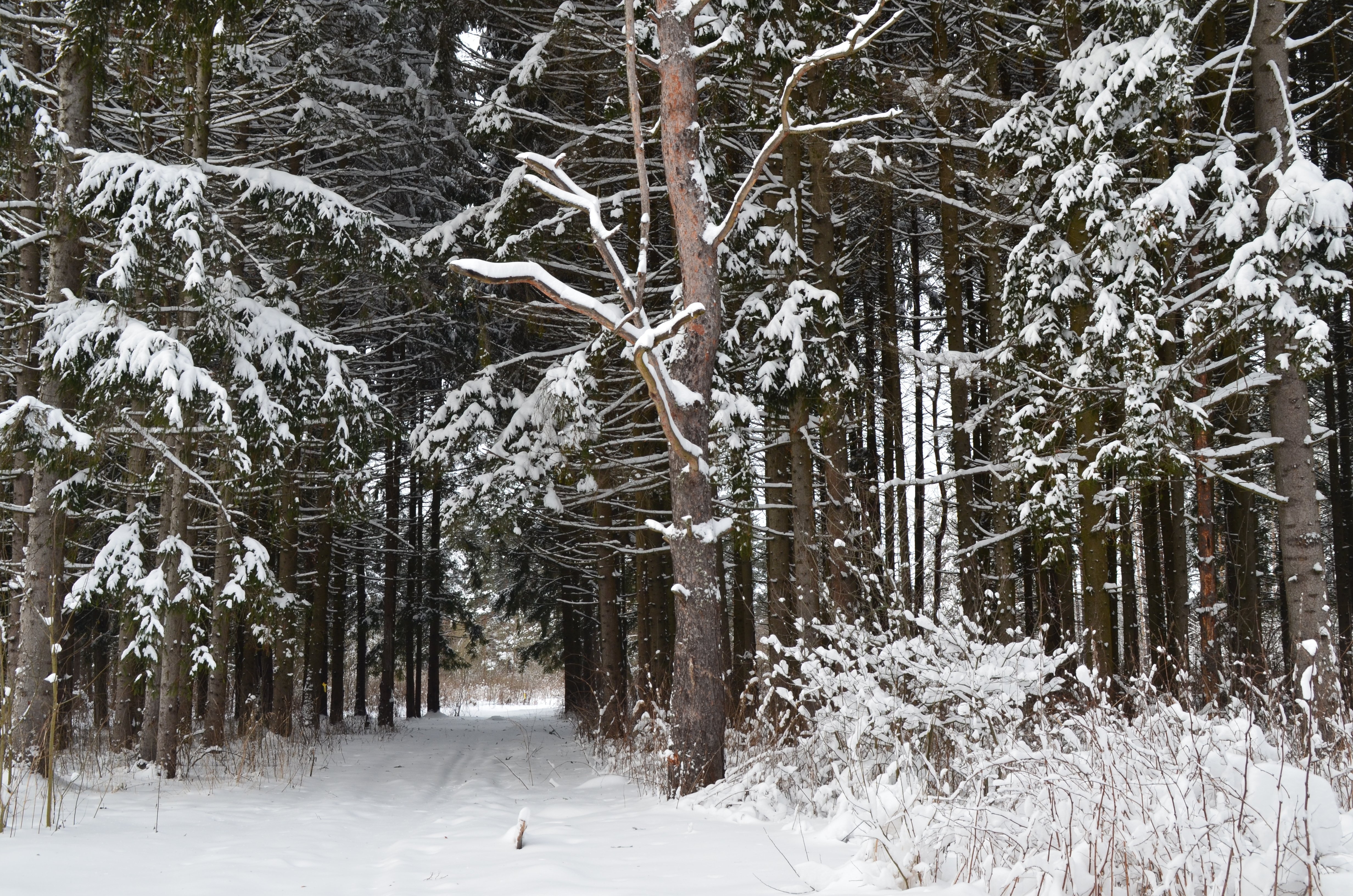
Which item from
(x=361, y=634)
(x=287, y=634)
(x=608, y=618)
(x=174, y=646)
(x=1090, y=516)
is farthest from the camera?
(x=361, y=634)

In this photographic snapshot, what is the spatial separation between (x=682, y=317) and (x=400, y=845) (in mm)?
3656

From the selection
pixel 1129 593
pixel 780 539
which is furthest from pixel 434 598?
pixel 1129 593

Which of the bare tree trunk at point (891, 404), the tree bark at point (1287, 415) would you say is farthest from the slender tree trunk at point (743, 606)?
the tree bark at point (1287, 415)

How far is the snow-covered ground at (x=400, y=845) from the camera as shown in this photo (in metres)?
3.75

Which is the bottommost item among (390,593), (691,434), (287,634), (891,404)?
(287,634)

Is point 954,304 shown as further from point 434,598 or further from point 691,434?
point 434,598

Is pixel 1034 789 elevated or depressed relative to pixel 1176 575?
depressed

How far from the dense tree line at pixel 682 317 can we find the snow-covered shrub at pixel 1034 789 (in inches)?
15.8

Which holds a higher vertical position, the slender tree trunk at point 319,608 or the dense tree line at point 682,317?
the dense tree line at point 682,317

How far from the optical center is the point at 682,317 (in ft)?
17.4

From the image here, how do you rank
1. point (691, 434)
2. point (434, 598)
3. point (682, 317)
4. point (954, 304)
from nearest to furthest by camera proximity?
1. point (682, 317)
2. point (691, 434)
3. point (954, 304)
4. point (434, 598)

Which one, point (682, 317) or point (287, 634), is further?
point (287, 634)

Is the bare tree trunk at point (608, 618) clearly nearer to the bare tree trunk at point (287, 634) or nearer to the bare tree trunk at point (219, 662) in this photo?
the bare tree trunk at point (287, 634)

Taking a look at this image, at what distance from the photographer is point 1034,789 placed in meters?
3.13
